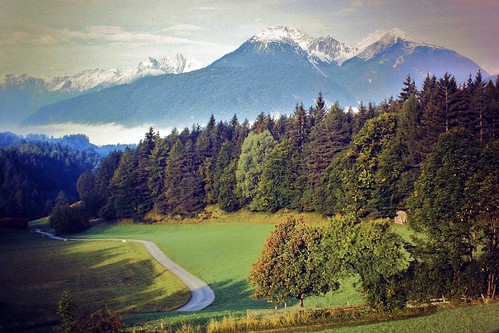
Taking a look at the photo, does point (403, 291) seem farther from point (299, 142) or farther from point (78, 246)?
point (299, 142)

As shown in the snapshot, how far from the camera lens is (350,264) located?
115ft

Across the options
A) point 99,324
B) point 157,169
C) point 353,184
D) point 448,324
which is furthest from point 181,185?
point 448,324

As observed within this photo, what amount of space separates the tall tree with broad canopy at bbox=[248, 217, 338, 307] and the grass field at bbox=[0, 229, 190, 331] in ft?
29.8

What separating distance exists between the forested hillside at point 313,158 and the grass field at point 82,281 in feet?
75.5

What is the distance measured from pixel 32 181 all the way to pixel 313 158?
3189 inches

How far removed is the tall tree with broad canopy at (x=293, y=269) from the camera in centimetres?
3500

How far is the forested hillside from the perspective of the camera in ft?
206

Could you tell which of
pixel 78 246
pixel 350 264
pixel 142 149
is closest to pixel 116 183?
pixel 142 149

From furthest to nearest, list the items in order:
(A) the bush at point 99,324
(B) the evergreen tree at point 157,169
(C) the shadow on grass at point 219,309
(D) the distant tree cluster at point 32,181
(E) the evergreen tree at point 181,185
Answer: (D) the distant tree cluster at point 32,181 < (B) the evergreen tree at point 157,169 < (E) the evergreen tree at point 181,185 < (C) the shadow on grass at point 219,309 < (A) the bush at point 99,324

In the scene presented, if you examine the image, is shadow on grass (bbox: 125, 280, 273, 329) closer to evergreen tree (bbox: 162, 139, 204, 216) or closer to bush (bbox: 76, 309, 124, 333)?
bush (bbox: 76, 309, 124, 333)

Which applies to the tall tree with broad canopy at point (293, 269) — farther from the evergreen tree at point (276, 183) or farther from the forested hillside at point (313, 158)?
the evergreen tree at point (276, 183)

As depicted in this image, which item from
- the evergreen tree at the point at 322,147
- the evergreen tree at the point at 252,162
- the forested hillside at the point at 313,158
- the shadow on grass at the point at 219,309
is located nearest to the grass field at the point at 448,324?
the shadow on grass at the point at 219,309

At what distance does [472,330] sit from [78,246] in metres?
55.9

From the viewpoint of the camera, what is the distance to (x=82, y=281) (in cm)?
4844
